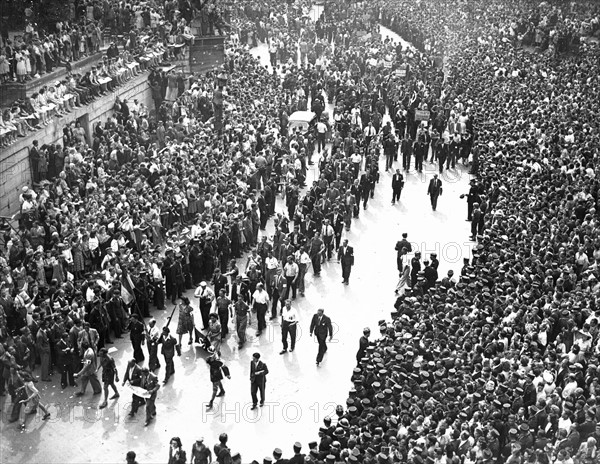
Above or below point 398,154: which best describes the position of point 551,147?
above

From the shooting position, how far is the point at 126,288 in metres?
22.7

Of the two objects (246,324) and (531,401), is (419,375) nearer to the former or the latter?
(531,401)

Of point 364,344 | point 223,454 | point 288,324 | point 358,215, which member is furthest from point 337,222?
point 223,454

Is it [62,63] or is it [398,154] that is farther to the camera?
[398,154]

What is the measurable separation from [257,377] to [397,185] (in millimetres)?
13498

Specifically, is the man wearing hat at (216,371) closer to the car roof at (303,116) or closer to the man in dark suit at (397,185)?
the man in dark suit at (397,185)

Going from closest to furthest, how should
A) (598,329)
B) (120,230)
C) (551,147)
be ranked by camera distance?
(598,329)
(120,230)
(551,147)

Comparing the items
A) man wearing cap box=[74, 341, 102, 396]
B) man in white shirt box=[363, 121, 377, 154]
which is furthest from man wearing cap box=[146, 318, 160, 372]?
man in white shirt box=[363, 121, 377, 154]

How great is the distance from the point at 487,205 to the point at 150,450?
14355 mm

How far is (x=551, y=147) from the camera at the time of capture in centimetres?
3081

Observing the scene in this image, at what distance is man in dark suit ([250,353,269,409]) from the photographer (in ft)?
64.2

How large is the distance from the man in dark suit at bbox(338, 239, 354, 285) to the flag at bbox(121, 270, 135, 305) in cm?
616

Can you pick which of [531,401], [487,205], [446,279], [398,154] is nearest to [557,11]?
[398,154]

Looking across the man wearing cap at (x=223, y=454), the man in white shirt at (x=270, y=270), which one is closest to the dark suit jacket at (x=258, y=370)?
the man wearing cap at (x=223, y=454)
